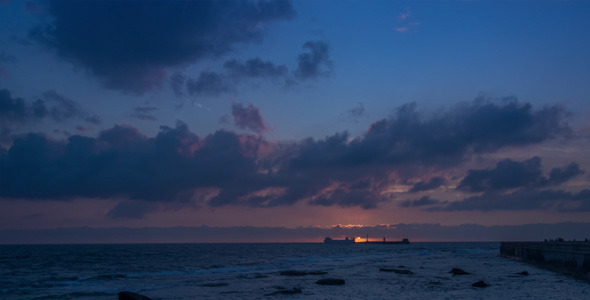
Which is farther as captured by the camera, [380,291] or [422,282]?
[422,282]

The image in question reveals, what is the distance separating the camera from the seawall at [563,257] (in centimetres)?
4350

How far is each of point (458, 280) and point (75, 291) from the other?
127 feet

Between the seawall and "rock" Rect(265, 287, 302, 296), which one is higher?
the seawall

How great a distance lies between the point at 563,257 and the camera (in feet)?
170

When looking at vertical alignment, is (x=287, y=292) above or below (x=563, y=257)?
below

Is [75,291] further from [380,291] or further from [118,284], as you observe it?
[380,291]

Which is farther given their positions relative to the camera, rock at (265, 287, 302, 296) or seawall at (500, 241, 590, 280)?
seawall at (500, 241, 590, 280)

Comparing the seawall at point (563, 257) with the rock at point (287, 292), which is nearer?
the rock at point (287, 292)

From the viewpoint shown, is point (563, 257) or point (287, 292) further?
point (563, 257)

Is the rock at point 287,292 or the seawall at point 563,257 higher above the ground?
the seawall at point 563,257

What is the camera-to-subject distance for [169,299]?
1388 inches

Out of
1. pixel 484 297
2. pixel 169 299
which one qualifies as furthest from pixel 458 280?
pixel 169 299

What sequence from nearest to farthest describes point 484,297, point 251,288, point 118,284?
point 484,297
point 251,288
point 118,284

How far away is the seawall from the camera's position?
43.5m
